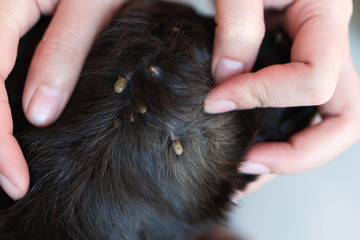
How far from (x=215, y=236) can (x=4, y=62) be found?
51.2 inches

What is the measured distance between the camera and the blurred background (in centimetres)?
182

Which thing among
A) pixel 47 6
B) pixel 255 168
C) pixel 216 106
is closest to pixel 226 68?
pixel 216 106

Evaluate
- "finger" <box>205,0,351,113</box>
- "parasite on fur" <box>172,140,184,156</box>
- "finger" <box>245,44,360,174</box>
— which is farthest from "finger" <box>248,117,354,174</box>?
"parasite on fur" <box>172,140,184,156</box>

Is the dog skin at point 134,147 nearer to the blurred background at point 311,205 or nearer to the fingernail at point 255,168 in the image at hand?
the fingernail at point 255,168

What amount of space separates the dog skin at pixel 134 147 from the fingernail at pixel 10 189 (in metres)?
0.02

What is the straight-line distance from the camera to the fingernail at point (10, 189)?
2.63ft

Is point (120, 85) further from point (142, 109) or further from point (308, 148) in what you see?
point (308, 148)

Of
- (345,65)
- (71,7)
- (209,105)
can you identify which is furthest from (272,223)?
(71,7)

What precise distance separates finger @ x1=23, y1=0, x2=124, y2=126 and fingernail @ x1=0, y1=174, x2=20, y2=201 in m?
0.17

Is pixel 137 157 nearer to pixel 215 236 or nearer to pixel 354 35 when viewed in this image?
pixel 215 236

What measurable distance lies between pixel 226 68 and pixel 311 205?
1.26 m

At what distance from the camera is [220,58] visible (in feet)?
2.97

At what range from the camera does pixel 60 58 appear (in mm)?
985

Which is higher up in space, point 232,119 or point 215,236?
point 232,119
